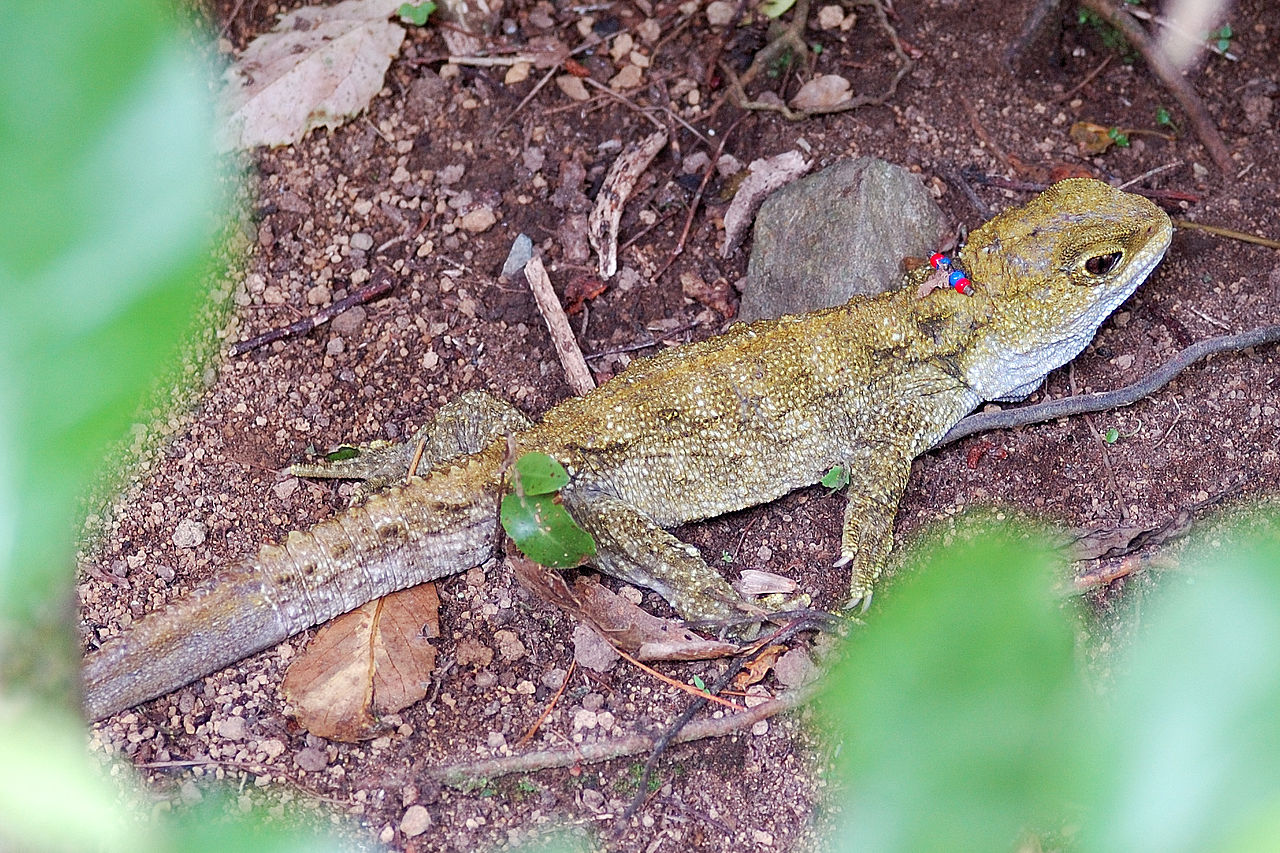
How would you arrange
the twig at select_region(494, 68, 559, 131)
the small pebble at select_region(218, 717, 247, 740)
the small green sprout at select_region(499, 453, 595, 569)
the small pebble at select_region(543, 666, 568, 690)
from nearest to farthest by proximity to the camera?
the small pebble at select_region(218, 717, 247, 740) → the small green sprout at select_region(499, 453, 595, 569) → the small pebble at select_region(543, 666, 568, 690) → the twig at select_region(494, 68, 559, 131)

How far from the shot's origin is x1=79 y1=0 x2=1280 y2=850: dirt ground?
13.5 ft

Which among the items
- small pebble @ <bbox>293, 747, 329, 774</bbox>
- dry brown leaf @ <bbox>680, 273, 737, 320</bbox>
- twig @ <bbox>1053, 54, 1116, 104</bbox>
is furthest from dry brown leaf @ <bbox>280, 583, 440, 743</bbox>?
twig @ <bbox>1053, 54, 1116, 104</bbox>

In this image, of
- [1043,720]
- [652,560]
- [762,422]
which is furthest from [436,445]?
[1043,720]

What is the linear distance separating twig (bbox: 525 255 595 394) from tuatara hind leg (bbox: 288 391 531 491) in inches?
16.2

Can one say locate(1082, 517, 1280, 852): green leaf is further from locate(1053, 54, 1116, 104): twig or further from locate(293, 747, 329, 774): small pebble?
locate(1053, 54, 1116, 104): twig

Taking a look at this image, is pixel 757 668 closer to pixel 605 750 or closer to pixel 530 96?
pixel 605 750

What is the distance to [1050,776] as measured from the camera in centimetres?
94

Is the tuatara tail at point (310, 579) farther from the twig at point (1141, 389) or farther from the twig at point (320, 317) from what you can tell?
the twig at point (1141, 389)

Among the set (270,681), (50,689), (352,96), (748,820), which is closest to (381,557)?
(270,681)

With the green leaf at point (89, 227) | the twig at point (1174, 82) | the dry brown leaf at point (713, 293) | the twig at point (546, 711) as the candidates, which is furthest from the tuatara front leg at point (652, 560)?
the green leaf at point (89, 227)

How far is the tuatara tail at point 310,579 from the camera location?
3.97 metres

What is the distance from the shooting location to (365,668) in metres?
4.34

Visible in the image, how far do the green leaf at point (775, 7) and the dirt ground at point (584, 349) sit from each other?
229 mm

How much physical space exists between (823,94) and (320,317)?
9.73 ft
